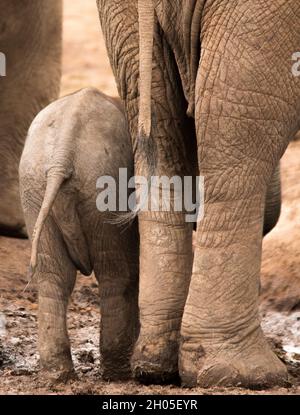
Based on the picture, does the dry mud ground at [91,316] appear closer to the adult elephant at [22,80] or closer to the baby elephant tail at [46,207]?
the adult elephant at [22,80]

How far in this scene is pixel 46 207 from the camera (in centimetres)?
486

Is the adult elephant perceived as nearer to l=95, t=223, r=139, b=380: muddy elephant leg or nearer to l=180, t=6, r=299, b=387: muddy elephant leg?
l=95, t=223, r=139, b=380: muddy elephant leg

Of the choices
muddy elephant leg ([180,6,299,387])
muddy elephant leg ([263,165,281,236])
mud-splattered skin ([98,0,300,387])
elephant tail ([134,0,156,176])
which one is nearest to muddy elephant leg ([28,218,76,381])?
mud-splattered skin ([98,0,300,387])

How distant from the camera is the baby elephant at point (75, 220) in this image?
5.00 metres

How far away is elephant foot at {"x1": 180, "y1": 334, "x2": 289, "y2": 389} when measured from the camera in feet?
15.9

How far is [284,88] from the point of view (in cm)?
475

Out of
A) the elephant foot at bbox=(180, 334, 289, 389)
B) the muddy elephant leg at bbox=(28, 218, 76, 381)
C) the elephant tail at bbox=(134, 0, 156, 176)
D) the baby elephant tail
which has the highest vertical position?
the elephant tail at bbox=(134, 0, 156, 176)

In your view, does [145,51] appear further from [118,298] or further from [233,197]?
[118,298]

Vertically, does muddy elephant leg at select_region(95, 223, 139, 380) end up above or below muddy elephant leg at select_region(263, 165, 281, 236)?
below

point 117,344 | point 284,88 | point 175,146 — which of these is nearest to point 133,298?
point 117,344

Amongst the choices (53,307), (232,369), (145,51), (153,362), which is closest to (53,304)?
(53,307)

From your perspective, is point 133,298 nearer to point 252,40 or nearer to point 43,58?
point 252,40

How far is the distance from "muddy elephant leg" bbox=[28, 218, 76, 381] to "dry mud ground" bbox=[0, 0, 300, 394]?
0.07 m

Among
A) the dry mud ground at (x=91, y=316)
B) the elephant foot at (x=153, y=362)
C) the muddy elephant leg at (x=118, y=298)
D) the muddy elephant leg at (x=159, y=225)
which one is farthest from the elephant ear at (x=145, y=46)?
the dry mud ground at (x=91, y=316)
